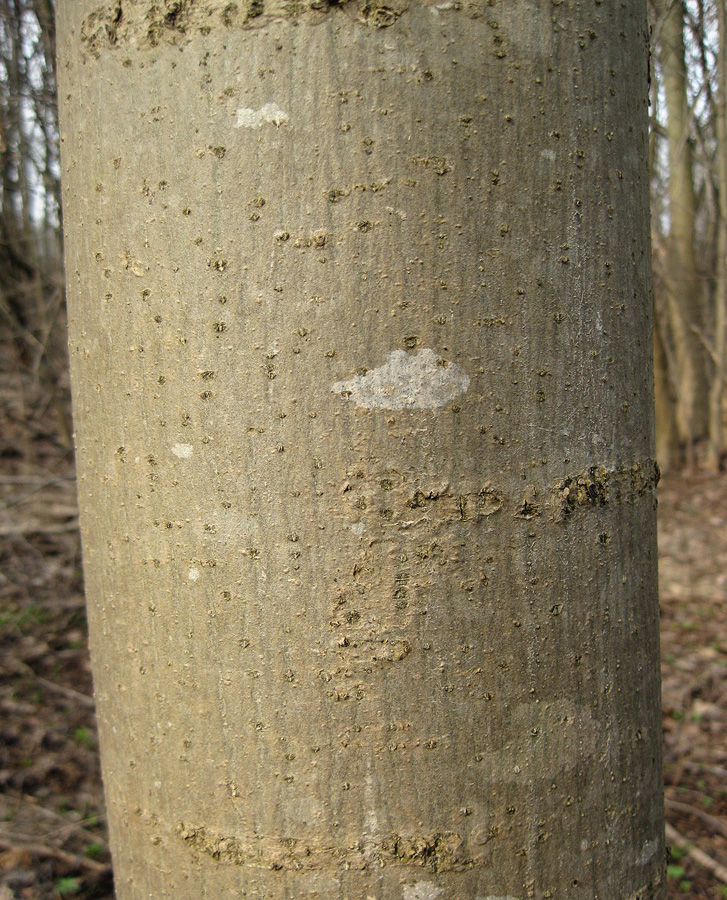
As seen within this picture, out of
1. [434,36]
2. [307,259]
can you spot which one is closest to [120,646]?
[307,259]

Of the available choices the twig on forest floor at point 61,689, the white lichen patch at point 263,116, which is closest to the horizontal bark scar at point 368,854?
the white lichen patch at point 263,116

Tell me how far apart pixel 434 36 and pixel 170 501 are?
0.50 meters

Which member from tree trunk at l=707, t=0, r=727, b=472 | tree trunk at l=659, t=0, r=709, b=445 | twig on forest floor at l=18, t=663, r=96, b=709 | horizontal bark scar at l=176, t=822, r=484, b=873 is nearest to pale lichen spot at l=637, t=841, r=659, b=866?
horizontal bark scar at l=176, t=822, r=484, b=873

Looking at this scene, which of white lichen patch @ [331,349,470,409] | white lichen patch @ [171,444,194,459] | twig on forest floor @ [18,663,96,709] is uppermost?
white lichen patch @ [331,349,470,409]

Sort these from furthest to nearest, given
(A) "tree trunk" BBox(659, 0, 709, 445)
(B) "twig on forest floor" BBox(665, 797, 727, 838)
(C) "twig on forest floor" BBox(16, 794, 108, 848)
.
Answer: (A) "tree trunk" BBox(659, 0, 709, 445)
(B) "twig on forest floor" BBox(665, 797, 727, 838)
(C) "twig on forest floor" BBox(16, 794, 108, 848)

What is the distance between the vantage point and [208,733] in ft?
2.33

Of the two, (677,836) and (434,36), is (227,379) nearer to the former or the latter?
(434,36)

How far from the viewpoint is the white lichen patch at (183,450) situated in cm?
70

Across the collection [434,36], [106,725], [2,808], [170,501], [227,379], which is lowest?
[2,808]

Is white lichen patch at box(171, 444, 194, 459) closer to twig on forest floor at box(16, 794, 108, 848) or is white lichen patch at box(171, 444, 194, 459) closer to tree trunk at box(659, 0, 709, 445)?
twig on forest floor at box(16, 794, 108, 848)

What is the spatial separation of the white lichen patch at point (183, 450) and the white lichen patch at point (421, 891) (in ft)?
1.49

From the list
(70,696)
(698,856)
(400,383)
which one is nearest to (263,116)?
(400,383)

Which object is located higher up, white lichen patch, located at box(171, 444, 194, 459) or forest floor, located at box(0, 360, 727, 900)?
white lichen patch, located at box(171, 444, 194, 459)

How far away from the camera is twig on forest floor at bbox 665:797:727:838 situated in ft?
10.3
